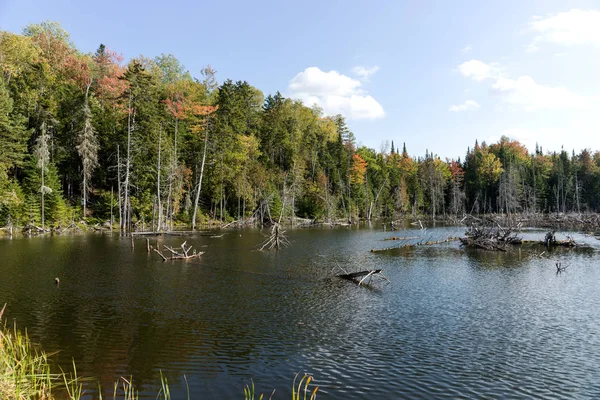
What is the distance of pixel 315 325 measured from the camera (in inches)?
571

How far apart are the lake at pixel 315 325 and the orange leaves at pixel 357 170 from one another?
66.0 metres

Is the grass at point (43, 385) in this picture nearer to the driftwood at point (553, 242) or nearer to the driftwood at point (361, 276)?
the driftwood at point (361, 276)

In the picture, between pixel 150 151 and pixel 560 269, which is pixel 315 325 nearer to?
pixel 560 269

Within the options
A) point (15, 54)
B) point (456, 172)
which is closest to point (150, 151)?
point (15, 54)

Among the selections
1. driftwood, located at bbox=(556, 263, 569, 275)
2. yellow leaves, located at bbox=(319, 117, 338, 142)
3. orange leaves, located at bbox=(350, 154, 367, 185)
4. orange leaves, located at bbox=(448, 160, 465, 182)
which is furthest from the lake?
orange leaves, located at bbox=(448, 160, 465, 182)

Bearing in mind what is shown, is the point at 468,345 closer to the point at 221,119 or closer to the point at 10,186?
the point at 10,186

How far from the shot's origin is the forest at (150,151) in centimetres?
4784

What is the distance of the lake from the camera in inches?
398

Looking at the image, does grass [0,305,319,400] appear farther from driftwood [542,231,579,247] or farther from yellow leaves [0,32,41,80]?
yellow leaves [0,32,41,80]

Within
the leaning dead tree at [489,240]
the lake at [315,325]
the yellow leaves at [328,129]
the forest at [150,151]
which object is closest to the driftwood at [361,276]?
the lake at [315,325]

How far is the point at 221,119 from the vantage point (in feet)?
204

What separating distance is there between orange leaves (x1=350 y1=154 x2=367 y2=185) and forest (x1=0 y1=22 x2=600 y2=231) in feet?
1.15

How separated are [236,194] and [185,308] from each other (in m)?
51.3

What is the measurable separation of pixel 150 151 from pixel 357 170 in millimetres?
52710
